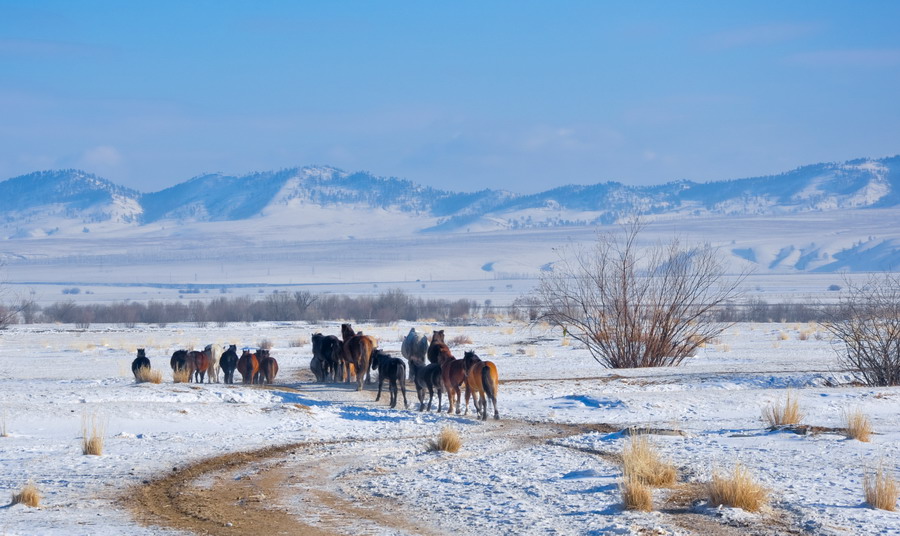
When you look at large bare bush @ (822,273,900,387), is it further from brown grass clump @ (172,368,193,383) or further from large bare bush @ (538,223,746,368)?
brown grass clump @ (172,368,193,383)

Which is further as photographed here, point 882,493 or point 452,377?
point 452,377

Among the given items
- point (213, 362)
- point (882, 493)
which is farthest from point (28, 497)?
point (213, 362)

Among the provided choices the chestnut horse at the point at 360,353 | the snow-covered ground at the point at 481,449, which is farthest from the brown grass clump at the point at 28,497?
the chestnut horse at the point at 360,353

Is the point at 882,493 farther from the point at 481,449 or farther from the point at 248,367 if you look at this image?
the point at 248,367

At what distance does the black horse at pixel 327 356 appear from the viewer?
24.3m

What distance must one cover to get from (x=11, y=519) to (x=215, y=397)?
999 cm

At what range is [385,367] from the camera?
66.2ft

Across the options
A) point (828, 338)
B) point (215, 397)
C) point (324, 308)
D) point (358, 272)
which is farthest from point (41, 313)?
point (358, 272)

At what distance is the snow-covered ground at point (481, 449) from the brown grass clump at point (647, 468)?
22 centimetres

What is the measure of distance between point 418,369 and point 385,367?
907 millimetres

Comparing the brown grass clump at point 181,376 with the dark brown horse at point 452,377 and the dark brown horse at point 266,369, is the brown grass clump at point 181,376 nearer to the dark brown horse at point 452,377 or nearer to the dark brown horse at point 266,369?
the dark brown horse at point 266,369

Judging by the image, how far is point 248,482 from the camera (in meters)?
11.7

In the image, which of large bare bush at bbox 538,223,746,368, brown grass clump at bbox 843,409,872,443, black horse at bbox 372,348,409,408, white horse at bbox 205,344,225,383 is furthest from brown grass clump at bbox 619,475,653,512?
large bare bush at bbox 538,223,746,368

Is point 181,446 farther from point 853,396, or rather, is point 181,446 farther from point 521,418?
point 853,396
